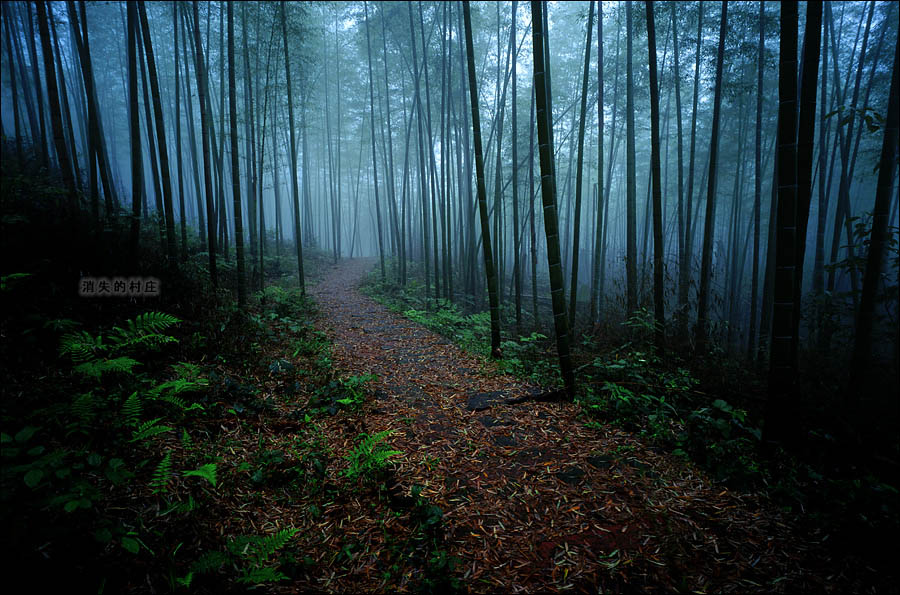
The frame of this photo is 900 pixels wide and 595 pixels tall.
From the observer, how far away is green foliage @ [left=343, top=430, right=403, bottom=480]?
2459 mm

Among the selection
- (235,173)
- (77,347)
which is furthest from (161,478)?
(235,173)

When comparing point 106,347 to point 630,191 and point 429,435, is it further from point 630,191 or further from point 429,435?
point 630,191

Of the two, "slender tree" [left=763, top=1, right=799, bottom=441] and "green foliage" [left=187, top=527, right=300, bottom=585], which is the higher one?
"slender tree" [left=763, top=1, right=799, bottom=441]

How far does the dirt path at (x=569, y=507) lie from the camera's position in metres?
1.74

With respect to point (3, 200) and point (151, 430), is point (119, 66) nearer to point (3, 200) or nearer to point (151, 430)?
point (3, 200)

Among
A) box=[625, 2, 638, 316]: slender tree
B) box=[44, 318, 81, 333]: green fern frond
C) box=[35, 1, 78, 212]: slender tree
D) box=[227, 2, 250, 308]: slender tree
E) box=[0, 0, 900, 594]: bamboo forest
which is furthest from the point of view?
box=[625, 2, 638, 316]: slender tree

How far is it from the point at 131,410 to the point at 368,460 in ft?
5.29

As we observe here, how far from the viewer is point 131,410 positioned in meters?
2.27

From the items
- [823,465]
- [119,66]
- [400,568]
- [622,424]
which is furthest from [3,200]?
[119,66]

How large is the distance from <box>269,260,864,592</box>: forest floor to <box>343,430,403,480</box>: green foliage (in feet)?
0.36

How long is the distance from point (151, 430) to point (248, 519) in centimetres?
82

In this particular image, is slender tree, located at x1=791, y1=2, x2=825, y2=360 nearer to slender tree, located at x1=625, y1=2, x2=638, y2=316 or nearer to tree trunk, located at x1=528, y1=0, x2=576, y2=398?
tree trunk, located at x1=528, y1=0, x2=576, y2=398

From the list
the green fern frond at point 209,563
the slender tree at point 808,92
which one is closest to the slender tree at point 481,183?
the slender tree at point 808,92

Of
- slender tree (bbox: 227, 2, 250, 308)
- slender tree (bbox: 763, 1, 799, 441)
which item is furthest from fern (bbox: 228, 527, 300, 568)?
slender tree (bbox: 227, 2, 250, 308)
